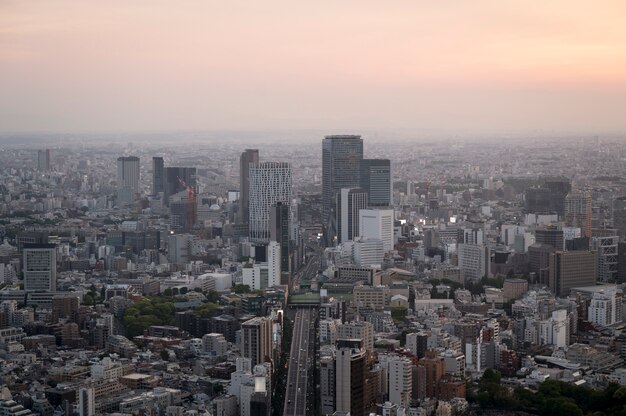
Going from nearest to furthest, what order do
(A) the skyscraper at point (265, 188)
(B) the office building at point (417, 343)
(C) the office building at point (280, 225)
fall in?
1. (B) the office building at point (417, 343)
2. (C) the office building at point (280, 225)
3. (A) the skyscraper at point (265, 188)

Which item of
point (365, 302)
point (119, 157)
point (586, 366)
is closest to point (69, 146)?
point (119, 157)

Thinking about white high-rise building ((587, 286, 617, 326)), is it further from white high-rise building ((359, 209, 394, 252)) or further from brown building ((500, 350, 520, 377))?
white high-rise building ((359, 209, 394, 252))

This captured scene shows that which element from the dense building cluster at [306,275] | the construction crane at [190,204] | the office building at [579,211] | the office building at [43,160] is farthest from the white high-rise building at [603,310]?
the construction crane at [190,204]

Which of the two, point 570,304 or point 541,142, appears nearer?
point 570,304

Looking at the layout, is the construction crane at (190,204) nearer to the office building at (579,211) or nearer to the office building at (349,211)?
the office building at (349,211)

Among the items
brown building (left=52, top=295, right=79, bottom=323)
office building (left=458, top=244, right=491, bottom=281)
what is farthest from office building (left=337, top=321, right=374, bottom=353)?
office building (left=458, top=244, right=491, bottom=281)

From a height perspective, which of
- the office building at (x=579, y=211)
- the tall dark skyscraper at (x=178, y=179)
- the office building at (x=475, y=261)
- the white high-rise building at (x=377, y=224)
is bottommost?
the office building at (x=475, y=261)

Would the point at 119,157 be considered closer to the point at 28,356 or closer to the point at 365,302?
the point at 365,302
